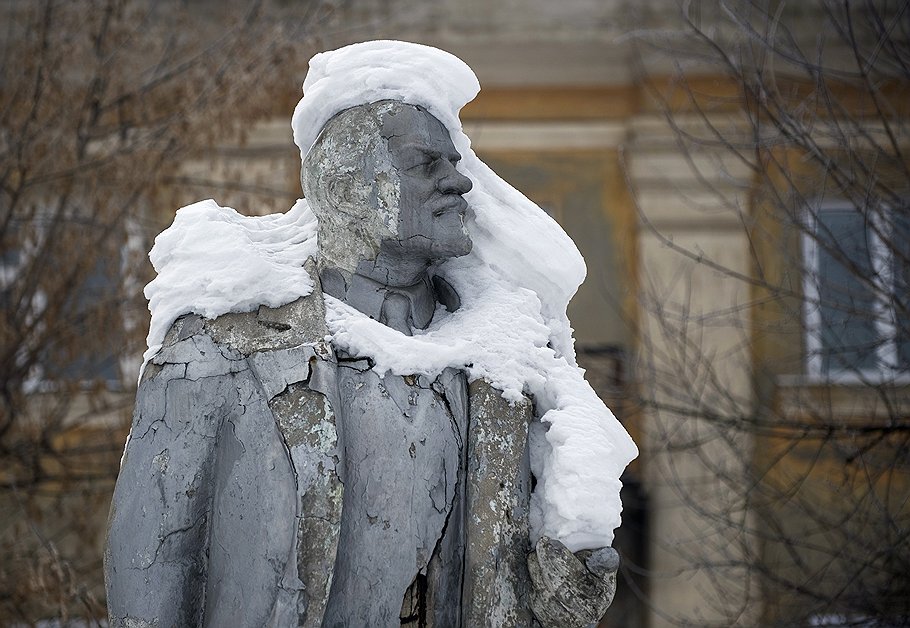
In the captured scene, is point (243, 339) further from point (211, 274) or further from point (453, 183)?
point (453, 183)

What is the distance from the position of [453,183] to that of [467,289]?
11.0 inches

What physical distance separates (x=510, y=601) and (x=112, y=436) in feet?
18.4

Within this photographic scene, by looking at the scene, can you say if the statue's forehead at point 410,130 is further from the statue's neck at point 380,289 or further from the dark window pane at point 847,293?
the dark window pane at point 847,293

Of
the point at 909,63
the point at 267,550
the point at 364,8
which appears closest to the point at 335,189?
the point at 267,550

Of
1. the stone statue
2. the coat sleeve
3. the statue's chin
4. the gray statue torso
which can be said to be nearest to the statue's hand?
the stone statue

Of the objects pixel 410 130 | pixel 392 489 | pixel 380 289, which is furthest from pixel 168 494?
pixel 410 130

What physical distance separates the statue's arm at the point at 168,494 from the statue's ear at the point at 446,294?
1.97 feet

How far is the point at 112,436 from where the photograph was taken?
805 centimetres

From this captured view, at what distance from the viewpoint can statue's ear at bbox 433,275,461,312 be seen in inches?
126

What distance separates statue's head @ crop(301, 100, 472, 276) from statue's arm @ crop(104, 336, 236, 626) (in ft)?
1.41

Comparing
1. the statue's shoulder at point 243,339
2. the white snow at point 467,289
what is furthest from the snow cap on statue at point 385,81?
the statue's shoulder at point 243,339

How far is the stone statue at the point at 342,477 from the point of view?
2707 millimetres

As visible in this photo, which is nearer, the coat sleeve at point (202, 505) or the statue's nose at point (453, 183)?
the coat sleeve at point (202, 505)

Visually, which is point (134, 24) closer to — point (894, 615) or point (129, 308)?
point (129, 308)
